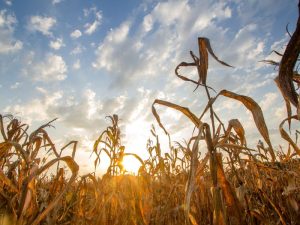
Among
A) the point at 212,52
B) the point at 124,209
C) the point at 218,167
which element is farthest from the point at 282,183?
the point at 212,52

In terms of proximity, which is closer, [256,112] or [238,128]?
[256,112]

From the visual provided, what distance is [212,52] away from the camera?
1.28m

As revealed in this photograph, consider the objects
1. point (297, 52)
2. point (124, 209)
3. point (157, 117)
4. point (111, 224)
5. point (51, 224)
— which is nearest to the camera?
point (297, 52)

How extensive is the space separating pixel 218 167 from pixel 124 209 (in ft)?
6.70

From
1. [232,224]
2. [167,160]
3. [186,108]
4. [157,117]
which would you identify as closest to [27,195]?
[157,117]

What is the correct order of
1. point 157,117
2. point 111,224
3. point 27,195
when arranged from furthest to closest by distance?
point 111,224, point 157,117, point 27,195

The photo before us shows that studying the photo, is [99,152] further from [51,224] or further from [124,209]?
[51,224]

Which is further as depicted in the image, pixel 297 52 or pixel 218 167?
pixel 218 167

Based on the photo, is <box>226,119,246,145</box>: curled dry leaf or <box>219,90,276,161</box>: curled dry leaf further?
<box>226,119,246,145</box>: curled dry leaf

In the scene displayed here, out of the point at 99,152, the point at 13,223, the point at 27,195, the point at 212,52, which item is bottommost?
the point at 13,223

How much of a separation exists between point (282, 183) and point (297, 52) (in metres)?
2.96

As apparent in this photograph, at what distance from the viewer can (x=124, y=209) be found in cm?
307

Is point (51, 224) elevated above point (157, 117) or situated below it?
below

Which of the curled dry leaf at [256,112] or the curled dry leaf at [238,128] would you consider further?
the curled dry leaf at [238,128]
